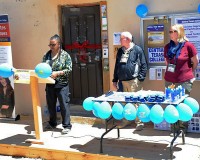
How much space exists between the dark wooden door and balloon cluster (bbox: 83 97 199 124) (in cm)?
214

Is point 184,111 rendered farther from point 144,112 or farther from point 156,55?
point 156,55

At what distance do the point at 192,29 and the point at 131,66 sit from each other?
1.13 metres

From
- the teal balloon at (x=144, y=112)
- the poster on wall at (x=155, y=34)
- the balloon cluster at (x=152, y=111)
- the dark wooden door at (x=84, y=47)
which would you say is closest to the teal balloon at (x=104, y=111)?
the balloon cluster at (x=152, y=111)

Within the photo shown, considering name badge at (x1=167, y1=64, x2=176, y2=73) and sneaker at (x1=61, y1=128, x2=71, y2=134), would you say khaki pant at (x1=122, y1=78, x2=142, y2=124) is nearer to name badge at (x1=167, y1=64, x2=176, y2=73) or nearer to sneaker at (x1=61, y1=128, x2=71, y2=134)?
name badge at (x1=167, y1=64, x2=176, y2=73)

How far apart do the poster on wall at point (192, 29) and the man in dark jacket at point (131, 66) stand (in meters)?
0.80

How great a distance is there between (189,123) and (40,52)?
10.8ft

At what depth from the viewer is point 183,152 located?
17.4 feet

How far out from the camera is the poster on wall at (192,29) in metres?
6.12

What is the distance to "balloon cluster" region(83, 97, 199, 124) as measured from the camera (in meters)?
4.78

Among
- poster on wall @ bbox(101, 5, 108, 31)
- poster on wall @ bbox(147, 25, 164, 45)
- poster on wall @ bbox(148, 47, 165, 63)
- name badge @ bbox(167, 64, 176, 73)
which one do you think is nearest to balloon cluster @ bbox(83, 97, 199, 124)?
name badge @ bbox(167, 64, 176, 73)

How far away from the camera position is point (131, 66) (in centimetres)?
624

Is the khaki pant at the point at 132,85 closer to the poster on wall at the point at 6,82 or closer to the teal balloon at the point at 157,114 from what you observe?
the teal balloon at the point at 157,114

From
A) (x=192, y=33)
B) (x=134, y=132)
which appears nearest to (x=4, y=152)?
(x=134, y=132)

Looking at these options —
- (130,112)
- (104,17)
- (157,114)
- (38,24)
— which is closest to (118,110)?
(130,112)
